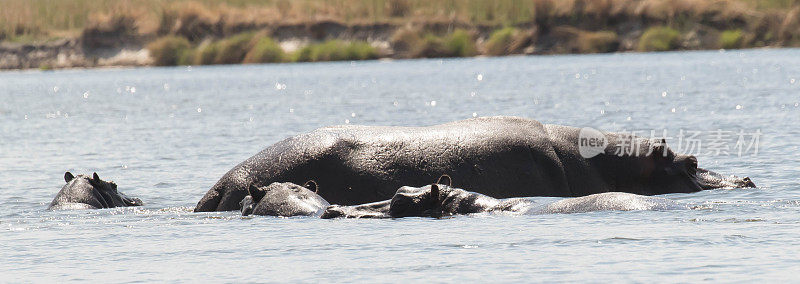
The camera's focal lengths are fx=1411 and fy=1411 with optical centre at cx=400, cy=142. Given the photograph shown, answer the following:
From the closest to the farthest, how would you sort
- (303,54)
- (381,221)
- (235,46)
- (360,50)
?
(381,221)
(360,50)
(303,54)
(235,46)

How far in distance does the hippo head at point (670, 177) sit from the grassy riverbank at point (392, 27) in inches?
1389

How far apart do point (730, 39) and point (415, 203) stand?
3919 centimetres

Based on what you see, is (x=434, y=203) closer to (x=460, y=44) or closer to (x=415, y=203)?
(x=415, y=203)

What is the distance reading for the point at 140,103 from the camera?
35.5m

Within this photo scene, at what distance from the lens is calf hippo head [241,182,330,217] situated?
11852mm

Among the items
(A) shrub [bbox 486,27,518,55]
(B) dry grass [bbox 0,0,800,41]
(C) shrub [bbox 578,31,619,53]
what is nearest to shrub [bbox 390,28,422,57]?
(B) dry grass [bbox 0,0,800,41]

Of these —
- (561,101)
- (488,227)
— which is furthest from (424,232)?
(561,101)

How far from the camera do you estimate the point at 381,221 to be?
37.9 ft

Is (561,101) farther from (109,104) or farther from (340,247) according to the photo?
(340,247)

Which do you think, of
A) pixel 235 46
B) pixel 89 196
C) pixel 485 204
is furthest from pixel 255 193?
pixel 235 46

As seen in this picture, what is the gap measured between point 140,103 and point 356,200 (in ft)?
78.7

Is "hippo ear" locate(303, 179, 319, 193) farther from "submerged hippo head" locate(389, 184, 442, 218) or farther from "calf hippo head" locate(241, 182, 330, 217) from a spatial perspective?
"submerged hippo head" locate(389, 184, 442, 218)

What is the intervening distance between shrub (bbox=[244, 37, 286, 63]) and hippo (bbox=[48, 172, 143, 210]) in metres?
42.5

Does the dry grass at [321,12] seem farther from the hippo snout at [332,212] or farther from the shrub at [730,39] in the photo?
the hippo snout at [332,212]
